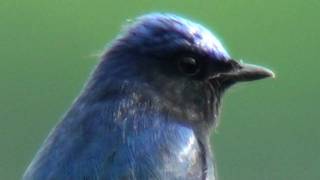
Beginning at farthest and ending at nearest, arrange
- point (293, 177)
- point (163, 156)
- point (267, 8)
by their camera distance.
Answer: point (267, 8), point (293, 177), point (163, 156)

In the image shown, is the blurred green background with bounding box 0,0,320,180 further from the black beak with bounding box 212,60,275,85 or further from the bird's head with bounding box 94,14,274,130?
the bird's head with bounding box 94,14,274,130

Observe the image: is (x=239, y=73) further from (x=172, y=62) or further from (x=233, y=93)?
(x=233, y=93)

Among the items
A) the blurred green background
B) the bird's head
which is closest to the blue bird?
the bird's head

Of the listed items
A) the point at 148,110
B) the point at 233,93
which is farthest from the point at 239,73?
the point at 233,93

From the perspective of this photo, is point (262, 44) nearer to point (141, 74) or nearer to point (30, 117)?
point (30, 117)

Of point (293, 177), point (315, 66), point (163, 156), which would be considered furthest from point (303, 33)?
point (163, 156)

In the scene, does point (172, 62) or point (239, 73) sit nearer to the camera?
point (172, 62)
